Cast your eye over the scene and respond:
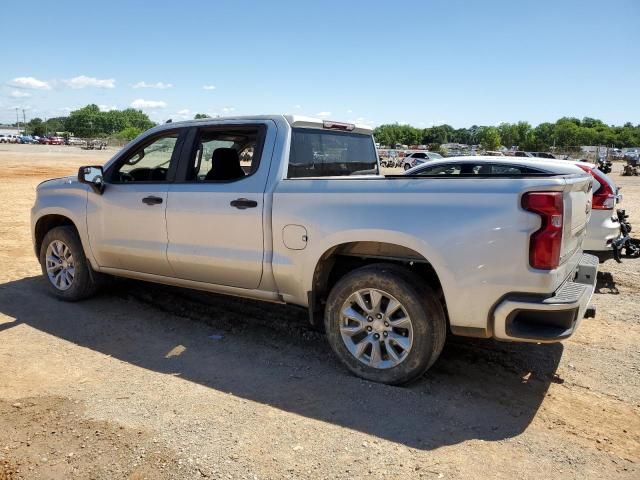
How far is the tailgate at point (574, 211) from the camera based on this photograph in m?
3.34

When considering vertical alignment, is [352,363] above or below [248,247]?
below

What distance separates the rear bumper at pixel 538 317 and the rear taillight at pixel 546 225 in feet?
0.81

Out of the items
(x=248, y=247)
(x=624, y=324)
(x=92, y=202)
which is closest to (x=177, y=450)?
(x=248, y=247)

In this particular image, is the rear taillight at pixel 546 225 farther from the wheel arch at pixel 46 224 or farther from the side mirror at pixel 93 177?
the wheel arch at pixel 46 224

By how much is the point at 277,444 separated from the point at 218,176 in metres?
2.45

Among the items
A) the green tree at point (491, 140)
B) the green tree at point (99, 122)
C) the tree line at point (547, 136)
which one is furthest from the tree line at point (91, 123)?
the green tree at point (491, 140)

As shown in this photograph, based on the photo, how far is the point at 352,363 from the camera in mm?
3932

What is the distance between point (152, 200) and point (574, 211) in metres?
3.51

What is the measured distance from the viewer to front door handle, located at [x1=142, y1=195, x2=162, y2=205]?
482cm

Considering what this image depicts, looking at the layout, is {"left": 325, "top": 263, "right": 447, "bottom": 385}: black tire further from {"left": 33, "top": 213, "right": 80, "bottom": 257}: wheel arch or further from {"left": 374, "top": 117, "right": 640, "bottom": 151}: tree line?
{"left": 374, "top": 117, "right": 640, "bottom": 151}: tree line

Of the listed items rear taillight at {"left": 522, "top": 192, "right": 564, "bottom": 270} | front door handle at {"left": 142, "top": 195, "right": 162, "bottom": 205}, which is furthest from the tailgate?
front door handle at {"left": 142, "top": 195, "right": 162, "bottom": 205}

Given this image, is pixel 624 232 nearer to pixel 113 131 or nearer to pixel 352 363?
pixel 352 363

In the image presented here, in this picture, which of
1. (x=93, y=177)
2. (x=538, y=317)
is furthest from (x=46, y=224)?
(x=538, y=317)

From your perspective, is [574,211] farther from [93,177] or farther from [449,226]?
[93,177]
